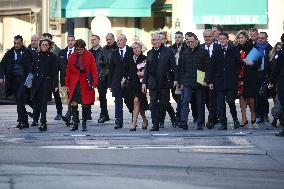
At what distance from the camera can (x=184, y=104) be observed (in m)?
19.7

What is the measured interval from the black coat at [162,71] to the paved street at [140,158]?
897 mm

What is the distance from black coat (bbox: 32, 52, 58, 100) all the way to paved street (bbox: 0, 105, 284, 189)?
0.73m

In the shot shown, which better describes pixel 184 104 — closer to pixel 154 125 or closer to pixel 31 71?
pixel 154 125

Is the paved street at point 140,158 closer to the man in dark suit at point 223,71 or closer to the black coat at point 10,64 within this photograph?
the man in dark suit at point 223,71

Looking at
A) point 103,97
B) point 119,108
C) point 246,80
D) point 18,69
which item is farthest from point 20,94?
point 246,80

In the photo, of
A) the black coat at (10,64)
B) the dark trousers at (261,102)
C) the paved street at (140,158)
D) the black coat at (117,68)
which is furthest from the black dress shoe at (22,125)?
the dark trousers at (261,102)

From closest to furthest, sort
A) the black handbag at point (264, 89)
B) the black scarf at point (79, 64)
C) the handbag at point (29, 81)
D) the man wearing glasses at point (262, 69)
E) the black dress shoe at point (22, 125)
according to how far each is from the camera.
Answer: the black scarf at point (79, 64)
the handbag at point (29, 81)
the black handbag at point (264, 89)
the man wearing glasses at point (262, 69)
the black dress shoe at point (22, 125)

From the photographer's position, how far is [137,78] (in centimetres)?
1998

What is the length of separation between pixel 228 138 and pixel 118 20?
24702 millimetres

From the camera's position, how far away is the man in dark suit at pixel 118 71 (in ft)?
66.6

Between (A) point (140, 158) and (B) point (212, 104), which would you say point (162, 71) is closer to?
(B) point (212, 104)

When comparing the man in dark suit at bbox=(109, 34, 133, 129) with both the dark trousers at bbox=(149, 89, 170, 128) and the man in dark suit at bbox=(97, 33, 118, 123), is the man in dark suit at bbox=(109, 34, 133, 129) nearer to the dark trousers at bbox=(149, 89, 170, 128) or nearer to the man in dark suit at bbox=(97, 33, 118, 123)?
the dark trousers at bbox=(149, 89, 170, 128)

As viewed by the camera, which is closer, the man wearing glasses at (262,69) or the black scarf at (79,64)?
the black scarf at (79,64)

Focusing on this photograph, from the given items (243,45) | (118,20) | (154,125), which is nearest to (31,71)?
(154,125)
